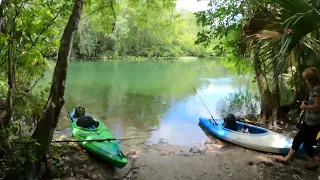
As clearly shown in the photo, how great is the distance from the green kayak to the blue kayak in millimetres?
2654

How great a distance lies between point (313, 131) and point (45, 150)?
3.77m

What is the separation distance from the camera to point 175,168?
4.85 metres

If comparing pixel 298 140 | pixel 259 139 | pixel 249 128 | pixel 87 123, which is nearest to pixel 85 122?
pixel 87 123

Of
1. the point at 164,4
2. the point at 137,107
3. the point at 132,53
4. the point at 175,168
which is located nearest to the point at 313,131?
A: the point at 175,168

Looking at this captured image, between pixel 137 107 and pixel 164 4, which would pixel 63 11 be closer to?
pixel 164 4

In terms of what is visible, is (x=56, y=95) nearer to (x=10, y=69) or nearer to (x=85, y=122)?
(x=10, y=69)

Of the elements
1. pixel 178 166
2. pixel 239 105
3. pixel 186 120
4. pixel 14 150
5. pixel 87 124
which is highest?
pixel 14 150

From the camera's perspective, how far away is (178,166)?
4941 millimetres

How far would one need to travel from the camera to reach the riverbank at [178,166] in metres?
4.39

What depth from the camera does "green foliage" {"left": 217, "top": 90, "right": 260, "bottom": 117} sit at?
35.9ft

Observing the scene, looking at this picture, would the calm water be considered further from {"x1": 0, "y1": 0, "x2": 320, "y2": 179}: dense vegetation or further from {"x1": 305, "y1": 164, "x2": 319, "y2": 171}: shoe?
{"x1": 305, "y1": 164, "x2": 319, "y2": 171}: shoe

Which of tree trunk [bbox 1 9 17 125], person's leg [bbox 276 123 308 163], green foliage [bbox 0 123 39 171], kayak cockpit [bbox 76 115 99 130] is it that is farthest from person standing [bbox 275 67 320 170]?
kayak cockpit [bbox 76 115 99 130]

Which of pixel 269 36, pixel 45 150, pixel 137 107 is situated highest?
pixel 269 36

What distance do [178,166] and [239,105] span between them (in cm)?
796
